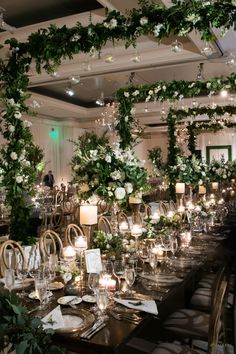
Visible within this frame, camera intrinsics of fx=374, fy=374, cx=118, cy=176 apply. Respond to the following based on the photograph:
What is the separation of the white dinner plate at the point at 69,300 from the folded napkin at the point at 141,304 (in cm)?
23

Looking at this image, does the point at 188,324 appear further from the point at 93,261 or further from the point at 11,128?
the point at 11,128

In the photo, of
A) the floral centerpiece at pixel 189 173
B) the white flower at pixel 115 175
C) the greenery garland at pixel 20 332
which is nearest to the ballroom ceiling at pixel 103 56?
the white flower at pixel 115 175

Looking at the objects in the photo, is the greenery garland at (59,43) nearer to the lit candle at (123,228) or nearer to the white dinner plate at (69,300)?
the lit candle at (123,228)

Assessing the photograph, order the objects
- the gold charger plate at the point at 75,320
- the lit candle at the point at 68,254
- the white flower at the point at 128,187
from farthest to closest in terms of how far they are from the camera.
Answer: the white flower at the point at 128,187 → the lit candle at the point at 68,254 → the gold charger plate at the point at 75,320

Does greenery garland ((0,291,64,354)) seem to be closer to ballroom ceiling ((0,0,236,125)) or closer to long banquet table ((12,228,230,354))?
long banquet table ((12,228,230,354))

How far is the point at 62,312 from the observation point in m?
2.13

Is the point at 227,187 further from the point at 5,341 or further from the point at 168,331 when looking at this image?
the point at 5,341

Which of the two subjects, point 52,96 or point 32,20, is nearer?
point 32,20

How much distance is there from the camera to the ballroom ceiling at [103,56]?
207 inches

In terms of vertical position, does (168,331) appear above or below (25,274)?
below

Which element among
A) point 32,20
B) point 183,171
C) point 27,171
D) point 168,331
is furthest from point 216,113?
point 168,331

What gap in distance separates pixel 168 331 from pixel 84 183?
67.2 inches

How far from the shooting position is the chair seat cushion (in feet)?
8.93

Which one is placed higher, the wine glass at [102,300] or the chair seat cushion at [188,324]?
the wine glass at [102,300]
